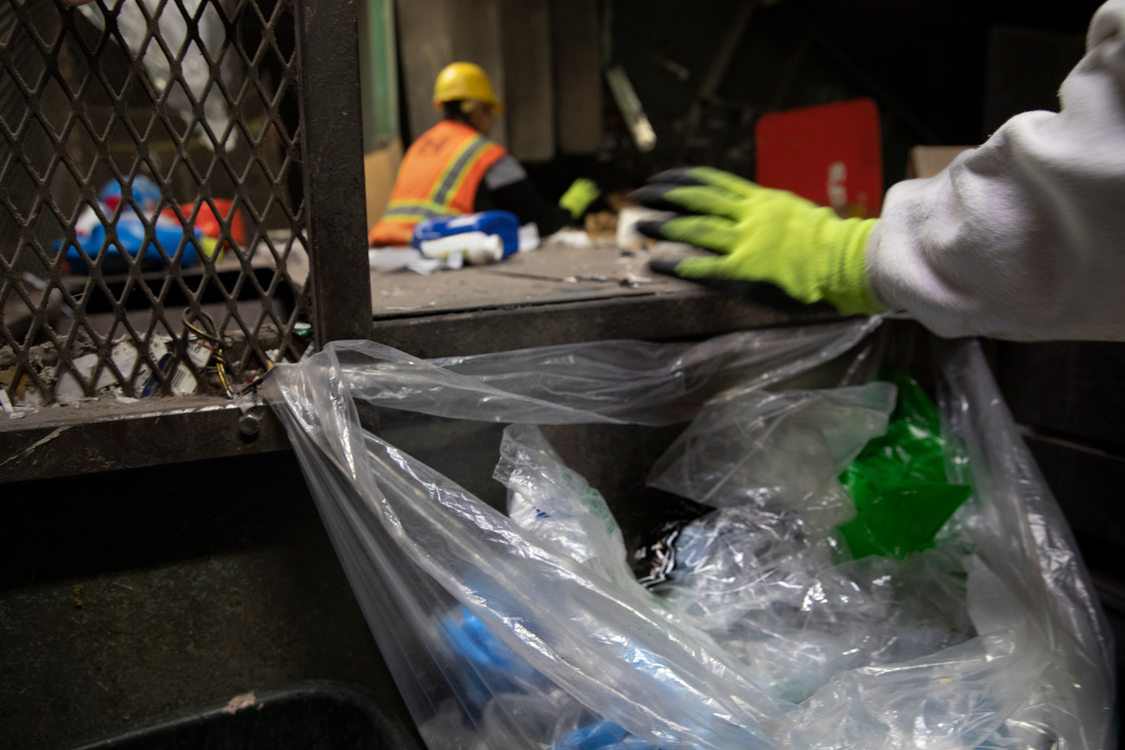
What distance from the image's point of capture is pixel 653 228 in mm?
1080

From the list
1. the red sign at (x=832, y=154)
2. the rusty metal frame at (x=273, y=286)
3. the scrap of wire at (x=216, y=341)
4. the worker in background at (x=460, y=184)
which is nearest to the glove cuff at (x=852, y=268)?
the rusty metal frame at (x=273, y=286)

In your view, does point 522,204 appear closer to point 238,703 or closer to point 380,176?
point 380,176

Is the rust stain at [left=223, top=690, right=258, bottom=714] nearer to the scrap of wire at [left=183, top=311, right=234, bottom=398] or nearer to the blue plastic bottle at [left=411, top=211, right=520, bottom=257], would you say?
the scrap of wire at [left=183, top=311, right=234, bottom=398]

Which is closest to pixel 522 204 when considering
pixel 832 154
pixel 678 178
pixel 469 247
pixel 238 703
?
pixel 469 247

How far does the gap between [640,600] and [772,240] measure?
0.49 meters

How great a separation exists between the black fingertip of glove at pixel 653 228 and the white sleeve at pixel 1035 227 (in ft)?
1.00

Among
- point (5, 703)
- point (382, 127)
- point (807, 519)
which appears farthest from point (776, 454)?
point (382, 127)

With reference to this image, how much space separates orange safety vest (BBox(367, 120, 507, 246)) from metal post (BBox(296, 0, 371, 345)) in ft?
4.20

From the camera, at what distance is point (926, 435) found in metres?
1.19

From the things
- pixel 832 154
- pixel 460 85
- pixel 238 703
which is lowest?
pixel 238 703

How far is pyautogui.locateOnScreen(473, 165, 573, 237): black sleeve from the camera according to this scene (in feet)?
7.68

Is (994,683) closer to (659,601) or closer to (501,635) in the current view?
(659,601)

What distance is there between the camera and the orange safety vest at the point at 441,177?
220cm

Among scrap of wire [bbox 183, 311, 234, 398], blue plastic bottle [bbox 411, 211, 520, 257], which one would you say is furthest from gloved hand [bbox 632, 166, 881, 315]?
blue plastic bottle [bbox 411, 211, 520, 257]
